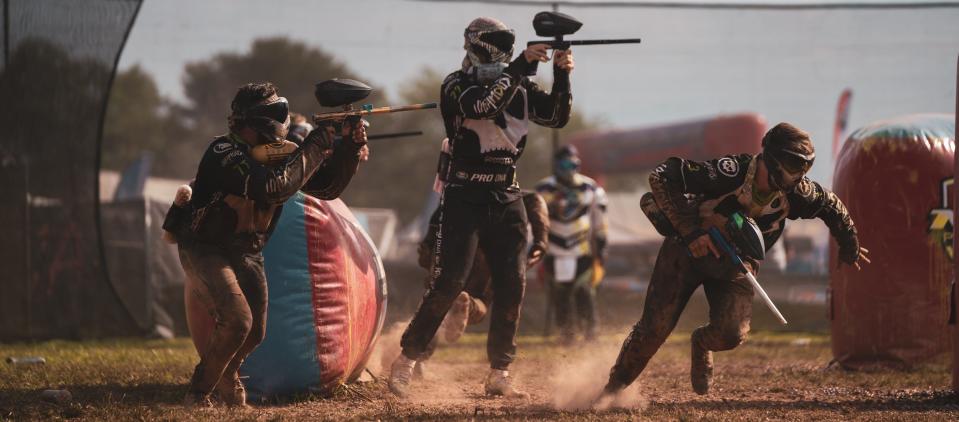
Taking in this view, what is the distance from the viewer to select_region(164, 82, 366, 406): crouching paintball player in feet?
17.5

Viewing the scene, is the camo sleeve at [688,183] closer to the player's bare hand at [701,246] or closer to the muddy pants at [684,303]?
the player's bare hand at [701,246]

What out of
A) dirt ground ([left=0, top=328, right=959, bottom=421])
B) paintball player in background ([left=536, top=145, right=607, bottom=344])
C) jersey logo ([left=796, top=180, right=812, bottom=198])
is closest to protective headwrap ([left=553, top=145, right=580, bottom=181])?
paintball player in background ([left=536, top=145, right=607, bottom=344])

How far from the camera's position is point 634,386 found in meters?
6.50

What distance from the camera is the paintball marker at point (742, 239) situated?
216 inches

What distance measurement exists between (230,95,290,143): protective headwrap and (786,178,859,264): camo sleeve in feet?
8.70

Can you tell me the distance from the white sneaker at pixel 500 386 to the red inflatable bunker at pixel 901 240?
10.1ft

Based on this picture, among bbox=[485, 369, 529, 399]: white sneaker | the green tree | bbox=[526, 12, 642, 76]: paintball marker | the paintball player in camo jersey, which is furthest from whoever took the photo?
the green tree

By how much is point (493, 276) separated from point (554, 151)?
565 cm

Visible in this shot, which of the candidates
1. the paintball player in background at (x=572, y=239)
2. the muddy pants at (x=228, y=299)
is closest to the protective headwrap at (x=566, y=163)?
the paintball player in background at (x=572, y=239)

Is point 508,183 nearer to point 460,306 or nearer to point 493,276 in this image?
point 493,276

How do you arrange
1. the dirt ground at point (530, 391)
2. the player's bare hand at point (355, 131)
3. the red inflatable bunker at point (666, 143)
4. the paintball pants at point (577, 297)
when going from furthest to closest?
the red inflatable bunker at point (666, 143)
the paintball pants at point (577, 297)
the dirt ground at point (530, 391)
the player's bare hand at point (355, 131)

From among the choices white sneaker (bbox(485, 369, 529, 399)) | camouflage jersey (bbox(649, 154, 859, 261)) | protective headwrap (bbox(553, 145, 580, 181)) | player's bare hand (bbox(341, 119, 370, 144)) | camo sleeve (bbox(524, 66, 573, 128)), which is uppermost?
camo sleeve (bbox(524, 66, 573, 128))

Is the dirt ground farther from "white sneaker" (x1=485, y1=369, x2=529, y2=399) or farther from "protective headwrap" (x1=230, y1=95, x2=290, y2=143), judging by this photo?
"protective headwrap" (x1=230, y1=95, x2=290, y2=143)

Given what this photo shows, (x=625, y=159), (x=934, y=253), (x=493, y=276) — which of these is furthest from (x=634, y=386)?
(x=625, y=159)
